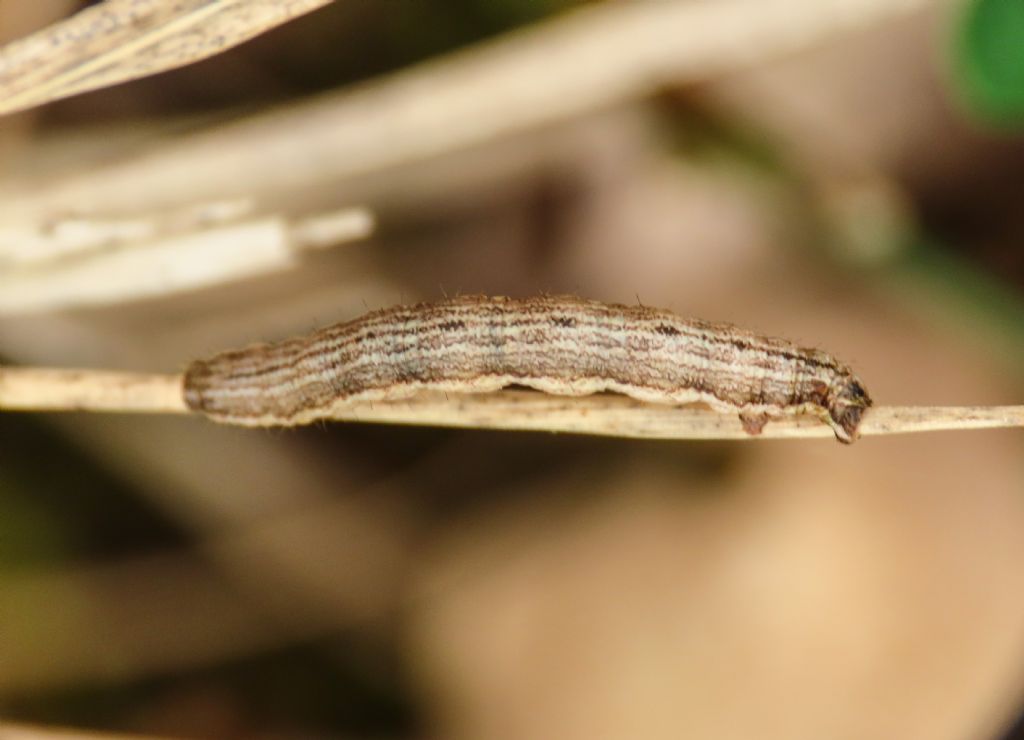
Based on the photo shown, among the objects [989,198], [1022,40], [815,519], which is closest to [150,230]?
[815,519]

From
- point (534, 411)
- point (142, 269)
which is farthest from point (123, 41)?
point (534, 411)

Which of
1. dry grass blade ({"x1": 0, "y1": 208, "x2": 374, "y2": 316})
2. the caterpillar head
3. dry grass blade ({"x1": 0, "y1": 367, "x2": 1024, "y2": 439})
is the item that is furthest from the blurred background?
the caterpillar head

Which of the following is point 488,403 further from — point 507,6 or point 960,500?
point 507,6

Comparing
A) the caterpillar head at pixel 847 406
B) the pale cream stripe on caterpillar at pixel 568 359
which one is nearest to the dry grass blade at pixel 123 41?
the pale cream stripe on caterpillar at pixel 568 359

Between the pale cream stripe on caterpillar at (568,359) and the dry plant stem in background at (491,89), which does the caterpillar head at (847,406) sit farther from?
the dry plant stem in background at (491,89)

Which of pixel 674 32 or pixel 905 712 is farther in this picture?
pixel 674 32

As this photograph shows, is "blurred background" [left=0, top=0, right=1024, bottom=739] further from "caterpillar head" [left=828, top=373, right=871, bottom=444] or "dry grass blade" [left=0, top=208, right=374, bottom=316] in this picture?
"caterpillar head" [left=828, top=373, right=871, bottom=444]
